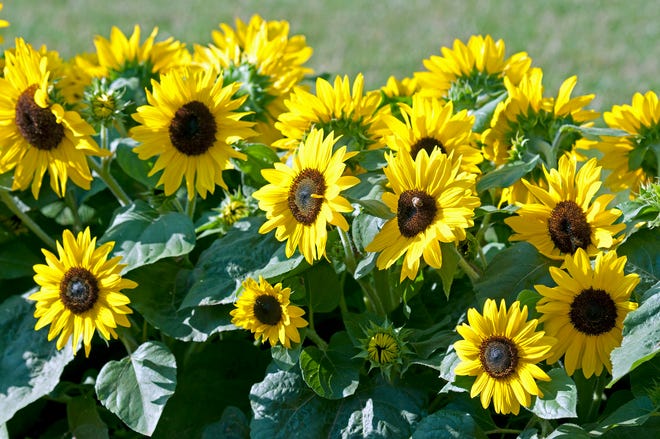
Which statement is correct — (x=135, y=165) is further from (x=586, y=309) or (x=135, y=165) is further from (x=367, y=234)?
(x=586, y=309)

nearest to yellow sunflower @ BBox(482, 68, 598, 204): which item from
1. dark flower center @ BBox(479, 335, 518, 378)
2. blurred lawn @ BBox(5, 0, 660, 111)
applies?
dark flower center @ BBox(479, 335, 518, 378)

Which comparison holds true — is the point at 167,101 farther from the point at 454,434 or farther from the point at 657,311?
the point at 657,311

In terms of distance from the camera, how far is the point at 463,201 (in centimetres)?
180

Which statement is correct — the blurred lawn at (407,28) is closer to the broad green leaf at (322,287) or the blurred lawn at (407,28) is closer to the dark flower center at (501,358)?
the broad green leaf at (322,287)

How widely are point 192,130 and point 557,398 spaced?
0.93 metres

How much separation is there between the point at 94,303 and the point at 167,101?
0.44 metres

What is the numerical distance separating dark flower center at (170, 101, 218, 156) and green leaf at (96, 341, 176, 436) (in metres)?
0.42

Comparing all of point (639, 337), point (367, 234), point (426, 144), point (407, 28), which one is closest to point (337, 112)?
point (426, 144)

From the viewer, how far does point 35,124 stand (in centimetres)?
227

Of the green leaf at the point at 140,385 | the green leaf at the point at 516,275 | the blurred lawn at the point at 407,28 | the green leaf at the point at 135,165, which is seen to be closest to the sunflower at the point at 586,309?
the green leaf at the point at 516,275

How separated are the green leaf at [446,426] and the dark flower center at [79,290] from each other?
676 millimetres

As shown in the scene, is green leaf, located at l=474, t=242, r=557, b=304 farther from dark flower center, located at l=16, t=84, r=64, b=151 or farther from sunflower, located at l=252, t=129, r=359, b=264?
dark flower center, located at l=16, t=84, r=64, b=151

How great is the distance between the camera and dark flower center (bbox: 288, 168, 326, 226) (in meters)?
1.88

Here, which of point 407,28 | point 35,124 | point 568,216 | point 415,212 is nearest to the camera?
point 415,212
